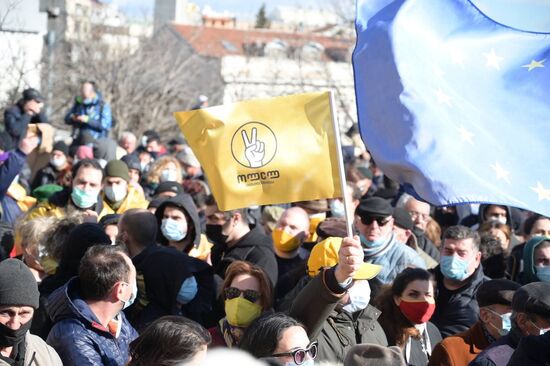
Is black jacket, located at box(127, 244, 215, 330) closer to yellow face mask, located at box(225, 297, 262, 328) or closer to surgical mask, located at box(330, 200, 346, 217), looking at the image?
yellow face mask, located at box(225, 297, 262, 328)

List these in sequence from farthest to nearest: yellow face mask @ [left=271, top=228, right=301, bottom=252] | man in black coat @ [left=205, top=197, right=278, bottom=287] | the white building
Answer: the white building < yellow face mask @ [left=271, top=228, right=301, bottom=252] < man in black coat @ [left=205, top=197, right=278, bottom=287]

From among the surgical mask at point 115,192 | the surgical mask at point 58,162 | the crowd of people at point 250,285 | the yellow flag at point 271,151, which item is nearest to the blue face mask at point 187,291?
the crowd of people at point 250,285

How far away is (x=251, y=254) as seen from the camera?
8.09 m

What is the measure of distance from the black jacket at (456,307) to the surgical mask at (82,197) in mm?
3132

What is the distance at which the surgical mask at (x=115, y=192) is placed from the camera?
32.7 ft

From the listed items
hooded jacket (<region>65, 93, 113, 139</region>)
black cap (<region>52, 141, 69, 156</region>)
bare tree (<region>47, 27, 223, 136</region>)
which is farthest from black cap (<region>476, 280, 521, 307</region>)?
bare tree (<region>47, 27, 223, 136</region>)

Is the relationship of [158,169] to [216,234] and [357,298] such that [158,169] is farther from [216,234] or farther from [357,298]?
[357,298]

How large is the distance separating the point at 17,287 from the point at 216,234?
3590 millimetres

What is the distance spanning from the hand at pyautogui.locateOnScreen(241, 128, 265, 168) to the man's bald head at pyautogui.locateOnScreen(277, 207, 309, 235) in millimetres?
2371

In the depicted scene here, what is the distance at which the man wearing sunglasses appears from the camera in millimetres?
8078

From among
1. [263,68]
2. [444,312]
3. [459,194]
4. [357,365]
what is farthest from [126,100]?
[357,365]

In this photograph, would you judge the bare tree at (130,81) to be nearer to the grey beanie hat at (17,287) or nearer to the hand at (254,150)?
the hand at (254,150)

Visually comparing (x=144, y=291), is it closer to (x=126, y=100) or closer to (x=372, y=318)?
(x=372, y=318)

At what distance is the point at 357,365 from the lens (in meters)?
4.23
